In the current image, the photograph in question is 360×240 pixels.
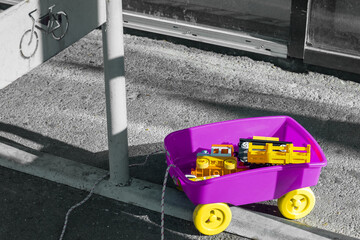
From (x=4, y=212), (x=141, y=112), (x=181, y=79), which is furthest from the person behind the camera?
(x=181, y=79)

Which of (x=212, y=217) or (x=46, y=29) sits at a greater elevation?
(x=46, y=29)

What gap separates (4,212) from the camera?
4.51m

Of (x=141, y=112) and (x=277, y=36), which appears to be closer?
(x=141, y=112)

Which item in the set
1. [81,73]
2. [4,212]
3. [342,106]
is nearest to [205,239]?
[4,212]

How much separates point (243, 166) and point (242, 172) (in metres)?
0.33

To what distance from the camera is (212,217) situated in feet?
13.7

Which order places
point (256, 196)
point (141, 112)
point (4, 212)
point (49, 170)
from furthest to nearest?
1. point (141, 112)
2. point (49, 170)
3. point (4, 212)
4. point (256, 196)

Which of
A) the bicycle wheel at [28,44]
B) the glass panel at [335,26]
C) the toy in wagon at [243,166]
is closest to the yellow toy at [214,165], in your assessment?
the toy in wagon at [243,166]

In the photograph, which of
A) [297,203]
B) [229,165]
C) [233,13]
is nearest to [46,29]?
[229,165]

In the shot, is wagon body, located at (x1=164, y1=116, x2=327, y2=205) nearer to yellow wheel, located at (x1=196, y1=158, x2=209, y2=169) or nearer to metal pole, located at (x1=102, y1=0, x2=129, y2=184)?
yellow wheel, located at (x1=196, y1=158, x2=209, y2=169)

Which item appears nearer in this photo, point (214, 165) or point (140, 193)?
point (214, 165)

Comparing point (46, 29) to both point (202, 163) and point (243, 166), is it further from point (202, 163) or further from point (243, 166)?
point (243, 166)

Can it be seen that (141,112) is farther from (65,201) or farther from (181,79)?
(65,201)

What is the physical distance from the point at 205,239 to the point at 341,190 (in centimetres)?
116
